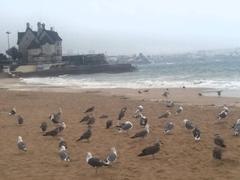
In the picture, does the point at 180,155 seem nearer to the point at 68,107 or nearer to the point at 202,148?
the point at 202,148

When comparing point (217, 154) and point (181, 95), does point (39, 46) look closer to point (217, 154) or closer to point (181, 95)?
point (181, 95)

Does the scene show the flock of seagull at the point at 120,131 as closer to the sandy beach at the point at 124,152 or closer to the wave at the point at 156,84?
the sandy beach at the point at 124,152

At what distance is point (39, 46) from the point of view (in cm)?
8638

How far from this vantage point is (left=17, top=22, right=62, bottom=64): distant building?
8656 centimetres

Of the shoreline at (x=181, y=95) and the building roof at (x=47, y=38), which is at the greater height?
the building roof at (x=47, y=38)

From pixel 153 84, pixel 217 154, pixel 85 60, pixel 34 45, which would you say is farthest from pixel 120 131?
pixel 85 60

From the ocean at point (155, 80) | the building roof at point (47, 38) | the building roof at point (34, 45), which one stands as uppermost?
the building roof at point (47, 38)

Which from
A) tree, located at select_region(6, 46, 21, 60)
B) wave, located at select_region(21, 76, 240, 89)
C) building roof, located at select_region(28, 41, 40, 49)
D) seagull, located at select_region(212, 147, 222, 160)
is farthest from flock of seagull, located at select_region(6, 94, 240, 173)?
tree, located at select_region(6, 46, 21, 60)

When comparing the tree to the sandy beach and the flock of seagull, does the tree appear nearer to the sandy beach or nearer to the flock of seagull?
the flock of seagull

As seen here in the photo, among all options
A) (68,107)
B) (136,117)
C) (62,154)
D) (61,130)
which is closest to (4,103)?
(68,107)

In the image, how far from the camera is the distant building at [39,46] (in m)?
86.6

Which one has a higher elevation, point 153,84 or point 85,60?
point 85,60

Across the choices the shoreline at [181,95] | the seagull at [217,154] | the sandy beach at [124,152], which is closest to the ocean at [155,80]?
the shoreline at [181,95]

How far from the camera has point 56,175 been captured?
31.4 feet
